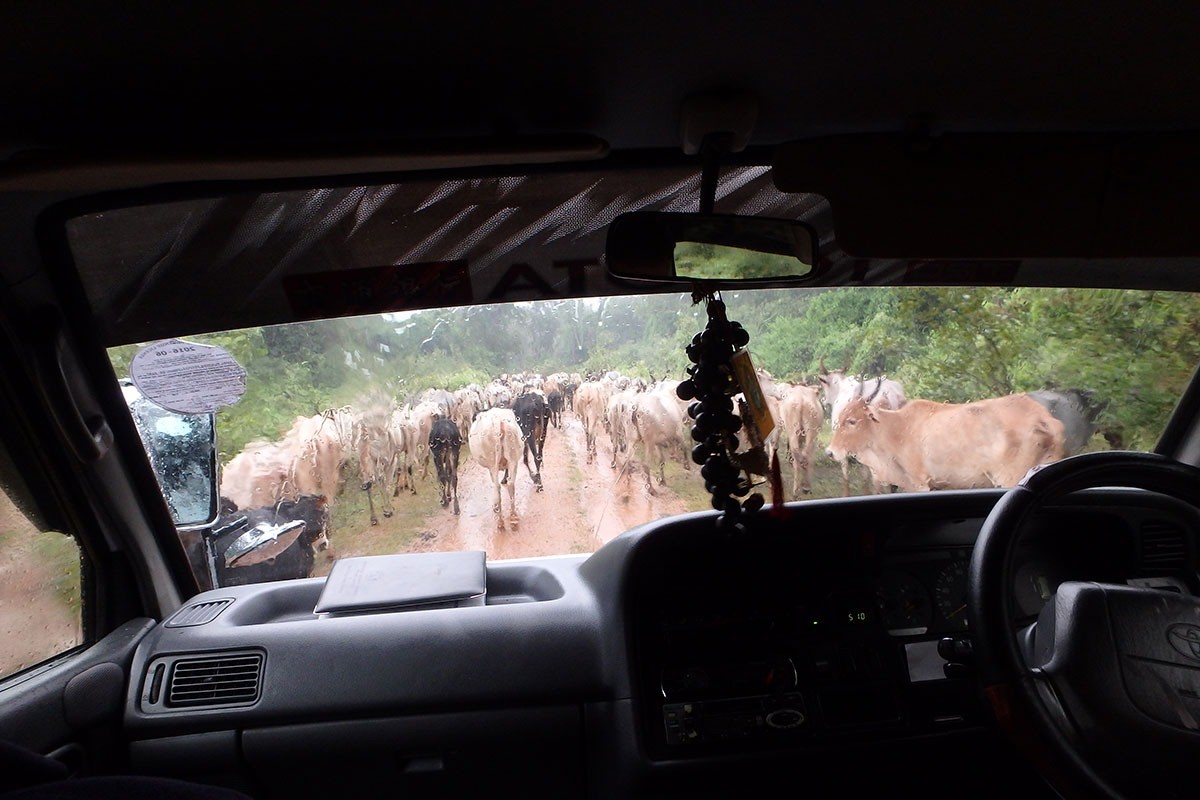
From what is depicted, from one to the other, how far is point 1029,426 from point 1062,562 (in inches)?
18.0

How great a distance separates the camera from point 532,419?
7.32 ft

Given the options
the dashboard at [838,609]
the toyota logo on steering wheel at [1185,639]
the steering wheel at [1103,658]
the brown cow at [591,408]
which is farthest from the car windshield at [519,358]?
the toyota logo on steering wheel at [1185,639]

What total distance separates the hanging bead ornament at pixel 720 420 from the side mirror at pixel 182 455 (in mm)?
1422

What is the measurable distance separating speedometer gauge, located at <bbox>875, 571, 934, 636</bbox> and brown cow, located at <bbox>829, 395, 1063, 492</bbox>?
31 centimetres

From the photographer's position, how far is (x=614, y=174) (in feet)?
6.70

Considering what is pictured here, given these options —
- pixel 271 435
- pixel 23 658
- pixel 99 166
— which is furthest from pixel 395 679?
pixel 99 166

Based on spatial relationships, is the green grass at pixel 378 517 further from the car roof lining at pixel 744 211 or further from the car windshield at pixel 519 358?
the car roof lining at pixel 744 211

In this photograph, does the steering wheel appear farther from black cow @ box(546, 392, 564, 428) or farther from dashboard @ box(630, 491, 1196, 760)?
black cow @ box(546, 392, 564, 428)

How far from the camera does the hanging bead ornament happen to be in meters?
1.79

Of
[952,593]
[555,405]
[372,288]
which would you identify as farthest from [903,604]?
[372,288]

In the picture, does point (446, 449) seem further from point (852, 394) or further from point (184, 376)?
point (852, 394)

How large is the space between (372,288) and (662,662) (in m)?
1.41

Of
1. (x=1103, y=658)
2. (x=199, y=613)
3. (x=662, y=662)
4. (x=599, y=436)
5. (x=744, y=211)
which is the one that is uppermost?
(x=744, y=211)

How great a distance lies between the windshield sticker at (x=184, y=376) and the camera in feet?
6.87
